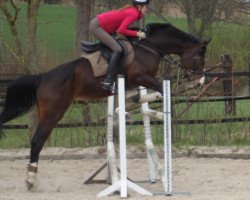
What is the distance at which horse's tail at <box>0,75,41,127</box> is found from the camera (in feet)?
26.5

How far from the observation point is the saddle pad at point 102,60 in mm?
7844

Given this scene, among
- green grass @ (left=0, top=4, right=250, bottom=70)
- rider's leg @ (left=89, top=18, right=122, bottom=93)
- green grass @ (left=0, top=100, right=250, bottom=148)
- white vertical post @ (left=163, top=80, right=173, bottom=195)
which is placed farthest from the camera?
green grass @ (left=0, top=4, right=250, bottom=70)

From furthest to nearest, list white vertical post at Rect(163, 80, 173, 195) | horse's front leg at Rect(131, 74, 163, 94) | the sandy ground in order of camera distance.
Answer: horse's front leg at Rect(131, 74, 163, 94), the sandy ground, white vertical post at Rect(163, 80, 173, 195)

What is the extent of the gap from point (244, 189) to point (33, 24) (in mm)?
5238

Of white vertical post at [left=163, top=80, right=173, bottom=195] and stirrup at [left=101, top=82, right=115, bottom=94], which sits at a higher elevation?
stirrup at [left=101, top=82, right=115, bottom=94]

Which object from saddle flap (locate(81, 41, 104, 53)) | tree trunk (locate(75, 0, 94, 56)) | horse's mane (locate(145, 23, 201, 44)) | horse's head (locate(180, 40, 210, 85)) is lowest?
horse's head (locate(180, 40, 210, 85))

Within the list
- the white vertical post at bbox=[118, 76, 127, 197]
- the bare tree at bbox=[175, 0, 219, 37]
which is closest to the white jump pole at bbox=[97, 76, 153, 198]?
the white vertical post at bbox=[118, 76, 127, 197]

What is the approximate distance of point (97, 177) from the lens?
30.0 feet

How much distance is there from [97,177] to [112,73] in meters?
2.01

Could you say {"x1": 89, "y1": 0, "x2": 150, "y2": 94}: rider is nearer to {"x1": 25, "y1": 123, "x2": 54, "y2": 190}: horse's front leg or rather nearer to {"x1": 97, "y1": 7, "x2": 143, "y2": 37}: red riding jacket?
{"x1": 97, "y1": 7, "x2": 143, "y2": 37}: red riding jacket

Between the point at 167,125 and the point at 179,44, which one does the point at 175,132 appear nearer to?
the point at 179,44

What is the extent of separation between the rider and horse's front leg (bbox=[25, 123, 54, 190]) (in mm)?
874

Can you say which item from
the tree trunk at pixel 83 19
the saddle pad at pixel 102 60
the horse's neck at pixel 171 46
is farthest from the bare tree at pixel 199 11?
the saddle pad at pixel 102 60

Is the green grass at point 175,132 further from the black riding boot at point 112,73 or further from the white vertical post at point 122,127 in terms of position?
the white vertical post at point 122,127
